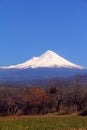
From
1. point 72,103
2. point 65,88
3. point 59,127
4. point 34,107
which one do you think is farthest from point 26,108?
point 59,127

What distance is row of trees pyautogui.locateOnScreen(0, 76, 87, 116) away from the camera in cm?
7262

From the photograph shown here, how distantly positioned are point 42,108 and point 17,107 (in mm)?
4141

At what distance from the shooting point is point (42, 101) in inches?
3019

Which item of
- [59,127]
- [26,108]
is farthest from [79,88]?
[59,127]

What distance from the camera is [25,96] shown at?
7981 cm

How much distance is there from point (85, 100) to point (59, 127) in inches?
1838

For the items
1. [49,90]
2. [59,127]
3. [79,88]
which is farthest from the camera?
[49,90]

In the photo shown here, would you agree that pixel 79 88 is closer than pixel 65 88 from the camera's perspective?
Yes

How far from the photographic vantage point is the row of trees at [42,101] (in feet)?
238

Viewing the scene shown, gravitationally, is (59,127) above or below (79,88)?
below

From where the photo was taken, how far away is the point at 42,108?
73.9 meters

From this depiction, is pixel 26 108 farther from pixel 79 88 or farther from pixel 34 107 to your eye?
pixel 79 88

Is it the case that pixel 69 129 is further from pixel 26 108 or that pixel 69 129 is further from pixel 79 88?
pixel 79 88

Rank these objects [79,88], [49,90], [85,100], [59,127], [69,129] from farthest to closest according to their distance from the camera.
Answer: [49,90] → [79,88] → [85,100] → [59,127] → [69,129]
